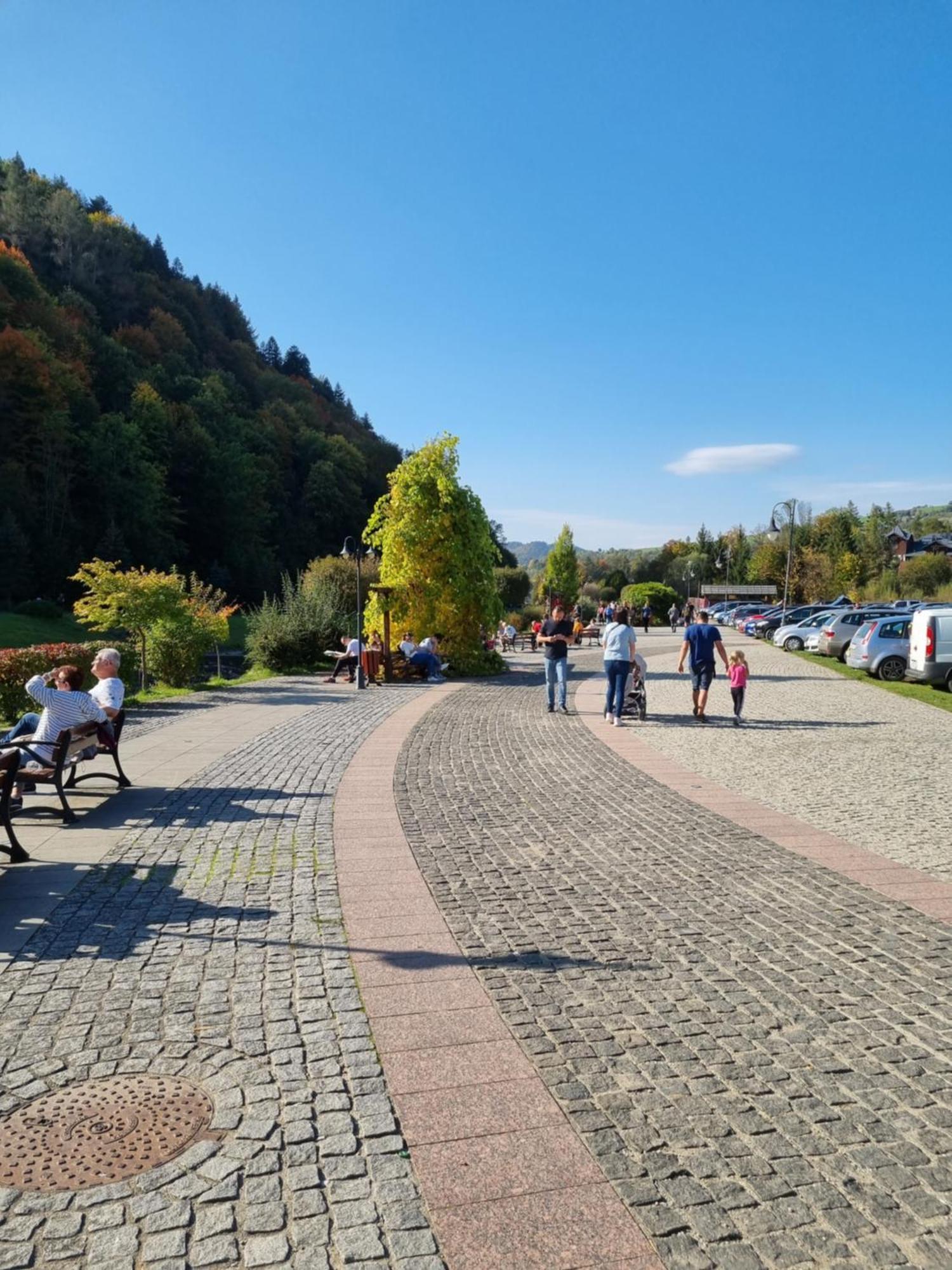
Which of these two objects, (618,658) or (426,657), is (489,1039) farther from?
(426,657)

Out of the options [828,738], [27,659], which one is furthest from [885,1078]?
[27,659]

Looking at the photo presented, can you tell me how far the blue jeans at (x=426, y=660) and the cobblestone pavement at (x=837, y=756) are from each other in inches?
198

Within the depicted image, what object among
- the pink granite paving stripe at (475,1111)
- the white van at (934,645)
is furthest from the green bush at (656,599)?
the pink granite paving stripe at (475,1111)

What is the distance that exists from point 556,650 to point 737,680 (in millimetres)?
2827

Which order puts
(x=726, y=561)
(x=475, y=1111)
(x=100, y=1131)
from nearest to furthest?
(x=100, y=1131)
(x=475, y=1111)
(x=726, y=561)

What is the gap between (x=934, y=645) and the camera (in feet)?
61.2

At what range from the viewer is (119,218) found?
98562mm

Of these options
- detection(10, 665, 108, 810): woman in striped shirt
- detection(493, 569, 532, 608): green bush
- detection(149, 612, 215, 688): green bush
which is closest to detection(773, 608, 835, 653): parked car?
detection(493, 569, 532, 608): green bush

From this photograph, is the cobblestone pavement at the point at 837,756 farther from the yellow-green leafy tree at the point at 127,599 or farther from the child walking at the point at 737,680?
the yellow-green leafy tree at the point at 127,599

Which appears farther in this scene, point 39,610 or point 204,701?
point 39,610

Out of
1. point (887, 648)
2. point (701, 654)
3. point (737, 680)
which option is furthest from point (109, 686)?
point (887, 648)

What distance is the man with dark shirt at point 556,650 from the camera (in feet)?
45.5

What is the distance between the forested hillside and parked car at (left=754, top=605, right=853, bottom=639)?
3990 centimetres

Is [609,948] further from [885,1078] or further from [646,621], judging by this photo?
[646,621]
